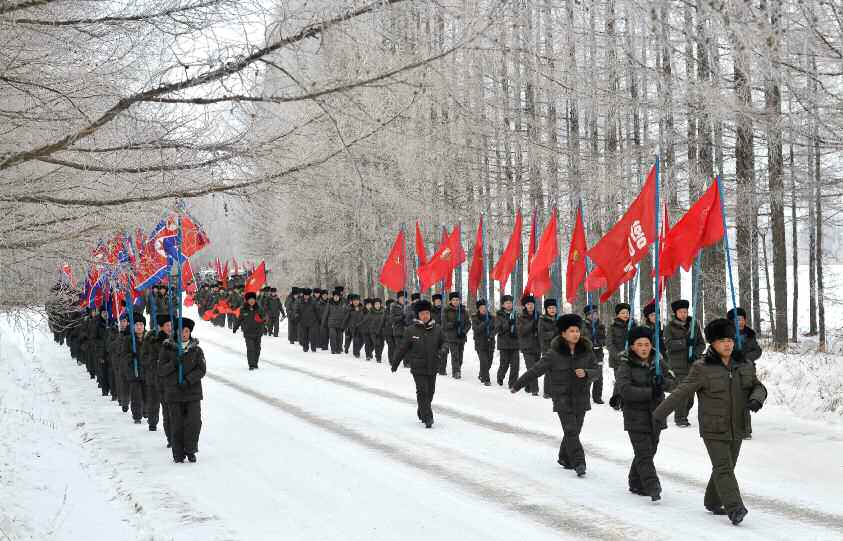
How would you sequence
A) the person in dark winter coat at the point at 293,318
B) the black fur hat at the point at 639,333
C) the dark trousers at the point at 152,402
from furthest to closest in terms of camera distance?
the person in dark winter coat at the point at 293,318, the dark trousers at the point at 152,402, the black fur hat at the point at 639,333

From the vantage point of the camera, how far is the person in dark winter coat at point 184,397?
11.3 m

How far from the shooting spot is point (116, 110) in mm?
6980

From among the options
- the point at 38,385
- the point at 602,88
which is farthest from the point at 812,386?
the point at 38,385

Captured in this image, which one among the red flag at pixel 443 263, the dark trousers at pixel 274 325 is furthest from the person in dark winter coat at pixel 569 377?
the dark trousers at pixel 274 325

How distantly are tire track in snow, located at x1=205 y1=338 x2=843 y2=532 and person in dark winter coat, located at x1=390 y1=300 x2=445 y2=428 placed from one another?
814mm

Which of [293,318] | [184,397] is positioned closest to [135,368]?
[184,397]

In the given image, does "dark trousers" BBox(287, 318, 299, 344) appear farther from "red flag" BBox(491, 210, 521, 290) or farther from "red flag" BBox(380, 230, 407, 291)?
"red flag" BBox(491, 210, 521, 290)

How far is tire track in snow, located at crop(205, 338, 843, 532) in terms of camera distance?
25.4 ft

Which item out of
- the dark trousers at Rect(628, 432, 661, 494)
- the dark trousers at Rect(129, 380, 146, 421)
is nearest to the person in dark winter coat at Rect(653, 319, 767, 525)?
the dark trousers at Rect(628, 432, 661, 494)

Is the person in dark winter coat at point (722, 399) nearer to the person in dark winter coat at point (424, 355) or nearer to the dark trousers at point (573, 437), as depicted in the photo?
the dark trousers at point (573, 437)

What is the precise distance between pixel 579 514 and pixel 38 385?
16438 mm

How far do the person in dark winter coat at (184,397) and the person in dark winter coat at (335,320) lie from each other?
1728 cm

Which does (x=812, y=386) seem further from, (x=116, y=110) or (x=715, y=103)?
(x=116, y=110)

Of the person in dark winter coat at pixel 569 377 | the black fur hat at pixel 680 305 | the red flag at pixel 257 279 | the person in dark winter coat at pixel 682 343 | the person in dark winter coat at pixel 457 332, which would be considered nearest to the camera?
the person in dark winter coat at pixel 569 377
